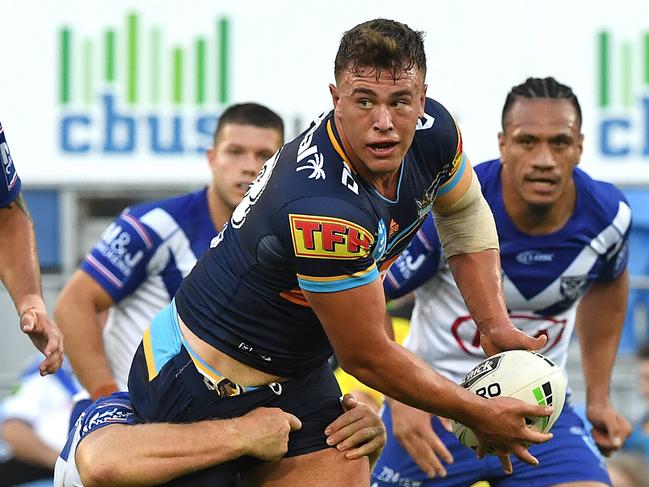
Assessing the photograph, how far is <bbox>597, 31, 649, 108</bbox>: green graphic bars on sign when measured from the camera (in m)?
10.2

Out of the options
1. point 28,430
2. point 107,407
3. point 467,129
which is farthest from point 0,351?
point 107,407

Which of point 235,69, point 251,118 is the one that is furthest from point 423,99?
point 235,69

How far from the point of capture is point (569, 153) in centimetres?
579

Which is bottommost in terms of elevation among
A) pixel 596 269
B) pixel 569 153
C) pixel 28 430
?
pixel 28 430

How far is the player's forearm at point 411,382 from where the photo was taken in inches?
169

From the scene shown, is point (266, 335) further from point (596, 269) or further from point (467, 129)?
point (467, 129)

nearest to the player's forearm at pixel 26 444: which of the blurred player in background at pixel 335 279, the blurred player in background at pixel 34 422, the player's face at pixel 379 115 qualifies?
the blurred player in background at pixel 34 422

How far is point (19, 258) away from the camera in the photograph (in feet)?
16.4

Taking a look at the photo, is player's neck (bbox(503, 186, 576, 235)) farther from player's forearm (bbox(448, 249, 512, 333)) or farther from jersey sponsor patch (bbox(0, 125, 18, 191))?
jersey sponsor patch (bbox(0, 125, 18, 191))

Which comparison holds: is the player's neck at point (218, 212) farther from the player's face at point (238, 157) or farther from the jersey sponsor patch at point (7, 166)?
the jersey sponsor patch at point (7, 166)

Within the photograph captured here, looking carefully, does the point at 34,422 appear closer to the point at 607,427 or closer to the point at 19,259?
the point at 19,259

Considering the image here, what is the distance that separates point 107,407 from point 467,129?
18.8 ft

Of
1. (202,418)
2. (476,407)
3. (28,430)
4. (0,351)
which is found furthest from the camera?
(0,351)

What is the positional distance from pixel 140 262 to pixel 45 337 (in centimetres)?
163
